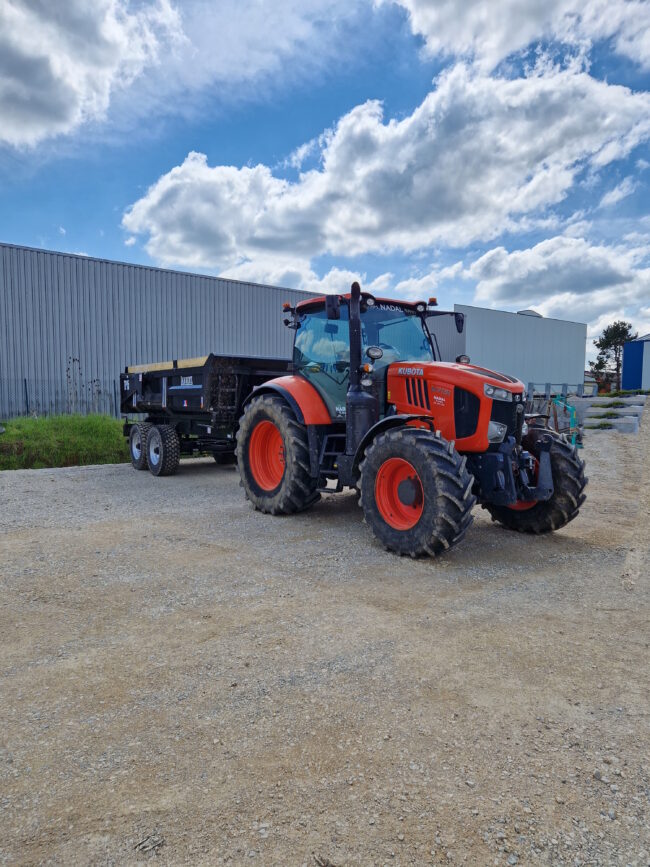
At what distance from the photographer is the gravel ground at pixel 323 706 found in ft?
6.68

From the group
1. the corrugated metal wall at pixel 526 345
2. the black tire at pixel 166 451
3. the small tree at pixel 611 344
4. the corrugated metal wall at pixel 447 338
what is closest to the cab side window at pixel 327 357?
the black tire at pixel 166 451

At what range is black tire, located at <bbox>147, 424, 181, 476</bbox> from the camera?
34.7ft

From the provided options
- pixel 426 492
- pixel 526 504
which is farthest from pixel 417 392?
pixel 526 504

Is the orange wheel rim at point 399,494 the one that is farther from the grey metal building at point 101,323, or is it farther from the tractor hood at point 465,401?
the grey metal building at point 101,323

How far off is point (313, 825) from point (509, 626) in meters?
2.14

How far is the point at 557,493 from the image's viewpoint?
5.95m

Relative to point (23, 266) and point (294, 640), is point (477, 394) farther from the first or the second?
point (23, 266)

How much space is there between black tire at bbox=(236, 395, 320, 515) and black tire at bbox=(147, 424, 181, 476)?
3.37 metres

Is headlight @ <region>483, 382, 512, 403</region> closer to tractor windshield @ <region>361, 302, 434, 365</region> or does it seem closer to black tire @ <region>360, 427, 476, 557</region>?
black tire @ <region>360, 427, 476, 557</region>

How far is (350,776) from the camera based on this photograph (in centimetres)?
231

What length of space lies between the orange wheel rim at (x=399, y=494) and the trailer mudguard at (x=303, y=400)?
4.74 feet

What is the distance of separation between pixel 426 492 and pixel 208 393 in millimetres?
5397

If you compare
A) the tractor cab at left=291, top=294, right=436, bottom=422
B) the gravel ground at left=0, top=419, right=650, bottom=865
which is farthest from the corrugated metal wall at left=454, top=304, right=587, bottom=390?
the gravel ground at left=0, top=419, right=650, bottom=865

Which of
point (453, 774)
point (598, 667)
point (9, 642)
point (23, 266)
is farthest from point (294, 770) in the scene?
point (23, 266)
